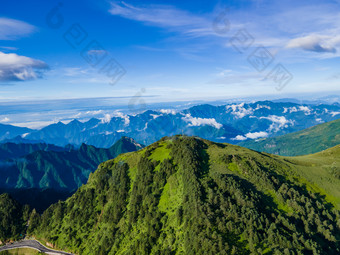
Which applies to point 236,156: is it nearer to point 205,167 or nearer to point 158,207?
point 205,167

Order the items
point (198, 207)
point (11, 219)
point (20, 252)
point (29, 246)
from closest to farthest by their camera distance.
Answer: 1. point (198, 207)
2. point (20, 252)
3. point (29, 246)
4. point (11, 219)

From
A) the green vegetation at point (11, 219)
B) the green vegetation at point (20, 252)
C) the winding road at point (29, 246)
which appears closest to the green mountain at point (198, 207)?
the winding road at point (29, 246)

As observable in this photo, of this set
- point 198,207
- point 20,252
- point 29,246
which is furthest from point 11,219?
point 198,207

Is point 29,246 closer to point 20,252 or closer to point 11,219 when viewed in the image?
point 20,252

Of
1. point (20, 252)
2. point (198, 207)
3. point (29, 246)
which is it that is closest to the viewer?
point (198, 207)

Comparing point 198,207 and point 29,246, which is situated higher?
point 198,207

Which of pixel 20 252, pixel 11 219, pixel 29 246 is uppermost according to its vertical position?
pixel 11 219

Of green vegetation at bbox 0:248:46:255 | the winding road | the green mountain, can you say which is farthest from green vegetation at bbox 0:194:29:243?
green vegetation at bbox 0:248:46:255

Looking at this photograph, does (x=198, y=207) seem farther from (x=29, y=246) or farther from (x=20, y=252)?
(x=20, y=252)

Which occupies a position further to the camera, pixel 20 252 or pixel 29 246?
pixel 29 246
